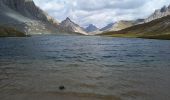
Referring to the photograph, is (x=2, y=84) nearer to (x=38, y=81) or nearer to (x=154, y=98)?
(x=38, y=81)

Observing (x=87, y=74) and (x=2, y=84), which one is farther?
(x=87, y=74)

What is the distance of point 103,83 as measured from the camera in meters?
24.0

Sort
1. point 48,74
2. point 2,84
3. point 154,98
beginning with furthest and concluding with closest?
1. point 48,74
2. point 2,84
3. point 154,98

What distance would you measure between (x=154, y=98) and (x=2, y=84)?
12.9 meters

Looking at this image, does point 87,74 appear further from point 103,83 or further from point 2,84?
point 2,84

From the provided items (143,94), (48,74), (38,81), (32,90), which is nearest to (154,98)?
(143,94)

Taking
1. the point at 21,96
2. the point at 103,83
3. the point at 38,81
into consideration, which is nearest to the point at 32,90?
the point at 21,96

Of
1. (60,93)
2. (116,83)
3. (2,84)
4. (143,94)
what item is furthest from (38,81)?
(143,94)

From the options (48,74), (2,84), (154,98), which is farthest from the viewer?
Result: (48,74)

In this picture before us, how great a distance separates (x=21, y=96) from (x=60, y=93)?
9.51 feet

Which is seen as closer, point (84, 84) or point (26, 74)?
point (84, 84)

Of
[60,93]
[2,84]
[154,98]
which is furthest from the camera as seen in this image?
[2,84]

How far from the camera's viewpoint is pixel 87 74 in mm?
28703

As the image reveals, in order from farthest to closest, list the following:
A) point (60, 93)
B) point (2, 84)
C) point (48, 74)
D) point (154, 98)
→ point (48, 74) < point (2, 84) < point (60, 93) < point (154, 98)
